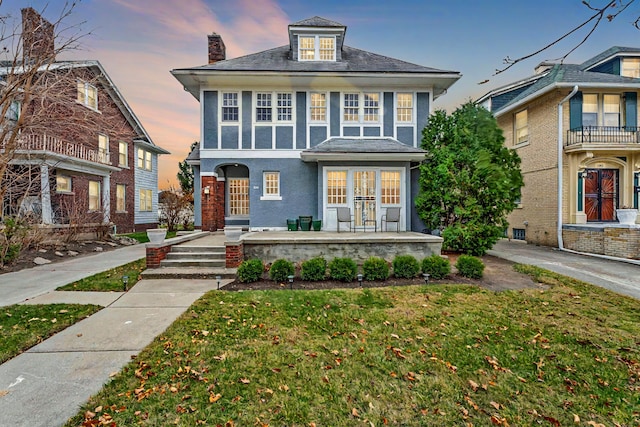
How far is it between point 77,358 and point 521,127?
61.7 feet

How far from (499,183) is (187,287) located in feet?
31.7

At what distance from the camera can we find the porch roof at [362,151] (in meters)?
10.0

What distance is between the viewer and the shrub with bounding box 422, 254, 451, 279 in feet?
22.4

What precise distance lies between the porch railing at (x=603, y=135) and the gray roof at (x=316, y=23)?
11.3m

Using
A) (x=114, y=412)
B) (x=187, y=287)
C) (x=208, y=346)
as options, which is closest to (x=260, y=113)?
(x=187, y=287)

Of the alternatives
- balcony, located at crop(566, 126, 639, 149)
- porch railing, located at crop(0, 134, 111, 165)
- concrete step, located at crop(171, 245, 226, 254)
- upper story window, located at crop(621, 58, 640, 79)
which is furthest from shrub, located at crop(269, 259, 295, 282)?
upper story window, located at crop(621, 58, 640, 79)

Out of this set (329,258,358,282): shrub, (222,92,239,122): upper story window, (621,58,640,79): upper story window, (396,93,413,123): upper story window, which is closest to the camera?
(329,258,358,282): shrub

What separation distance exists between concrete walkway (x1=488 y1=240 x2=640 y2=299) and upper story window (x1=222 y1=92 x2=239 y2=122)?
1153cm

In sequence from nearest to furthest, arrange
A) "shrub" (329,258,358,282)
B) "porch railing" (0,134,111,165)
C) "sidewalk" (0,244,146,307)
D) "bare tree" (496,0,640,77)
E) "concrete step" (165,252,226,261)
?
"bare tree" (496,0,640,77) < "sidewalk" (0,244,146,307) < "shrub" (329,258,358,282) < "concrete step" (165,252,226,261) < "porch railing" (0,134,111,165)

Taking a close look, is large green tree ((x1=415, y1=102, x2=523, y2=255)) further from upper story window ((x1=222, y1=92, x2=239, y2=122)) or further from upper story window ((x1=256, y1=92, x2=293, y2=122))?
upper story window ((x1=222, y1=92, x2=239, y2=122))

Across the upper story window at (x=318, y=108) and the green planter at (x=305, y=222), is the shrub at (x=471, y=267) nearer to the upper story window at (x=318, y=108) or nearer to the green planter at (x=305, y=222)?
the green planter at (x=305, y=222)

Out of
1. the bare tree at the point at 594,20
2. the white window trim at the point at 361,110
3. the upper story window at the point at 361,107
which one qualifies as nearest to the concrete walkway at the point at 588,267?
the bare tree at the point at 594,20

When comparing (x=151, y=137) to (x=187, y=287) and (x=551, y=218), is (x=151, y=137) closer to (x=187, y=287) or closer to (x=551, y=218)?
(x=187, y=287)

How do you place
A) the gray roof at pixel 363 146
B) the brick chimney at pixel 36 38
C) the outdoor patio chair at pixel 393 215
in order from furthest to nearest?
1. the outdoor patio chair at pixel 393 215
2. the gray roof at pixel 363 146
3. the brick chimney at pixel 36 38
